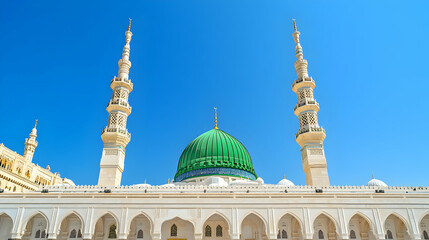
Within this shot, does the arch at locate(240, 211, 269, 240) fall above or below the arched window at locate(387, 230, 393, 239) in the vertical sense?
above

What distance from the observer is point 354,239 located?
20812 millimetres

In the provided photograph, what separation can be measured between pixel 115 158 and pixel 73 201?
252 inches

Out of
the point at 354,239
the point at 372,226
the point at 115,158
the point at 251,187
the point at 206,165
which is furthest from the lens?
the point at 206,165

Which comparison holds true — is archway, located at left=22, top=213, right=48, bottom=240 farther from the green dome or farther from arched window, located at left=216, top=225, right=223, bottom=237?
the green dome

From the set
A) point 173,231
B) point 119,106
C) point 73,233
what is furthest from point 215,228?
point 119,106

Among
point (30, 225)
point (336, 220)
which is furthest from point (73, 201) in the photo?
point (336, 220)

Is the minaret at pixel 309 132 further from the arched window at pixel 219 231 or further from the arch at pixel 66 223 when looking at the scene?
the arch at pixel 66 223

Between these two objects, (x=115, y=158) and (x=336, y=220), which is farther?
(x=115, y=158)

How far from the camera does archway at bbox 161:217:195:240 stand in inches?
821

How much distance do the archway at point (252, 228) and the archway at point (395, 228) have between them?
7535 millimetres

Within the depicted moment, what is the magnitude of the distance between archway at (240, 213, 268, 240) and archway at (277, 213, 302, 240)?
3.56 feet

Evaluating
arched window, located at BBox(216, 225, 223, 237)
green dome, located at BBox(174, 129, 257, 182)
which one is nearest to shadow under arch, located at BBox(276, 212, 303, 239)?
arched window, located at BBox(216, 225, 223, 237)

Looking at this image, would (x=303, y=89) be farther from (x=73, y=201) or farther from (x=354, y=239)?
(x=73, y=201)

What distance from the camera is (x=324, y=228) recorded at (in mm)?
20969
